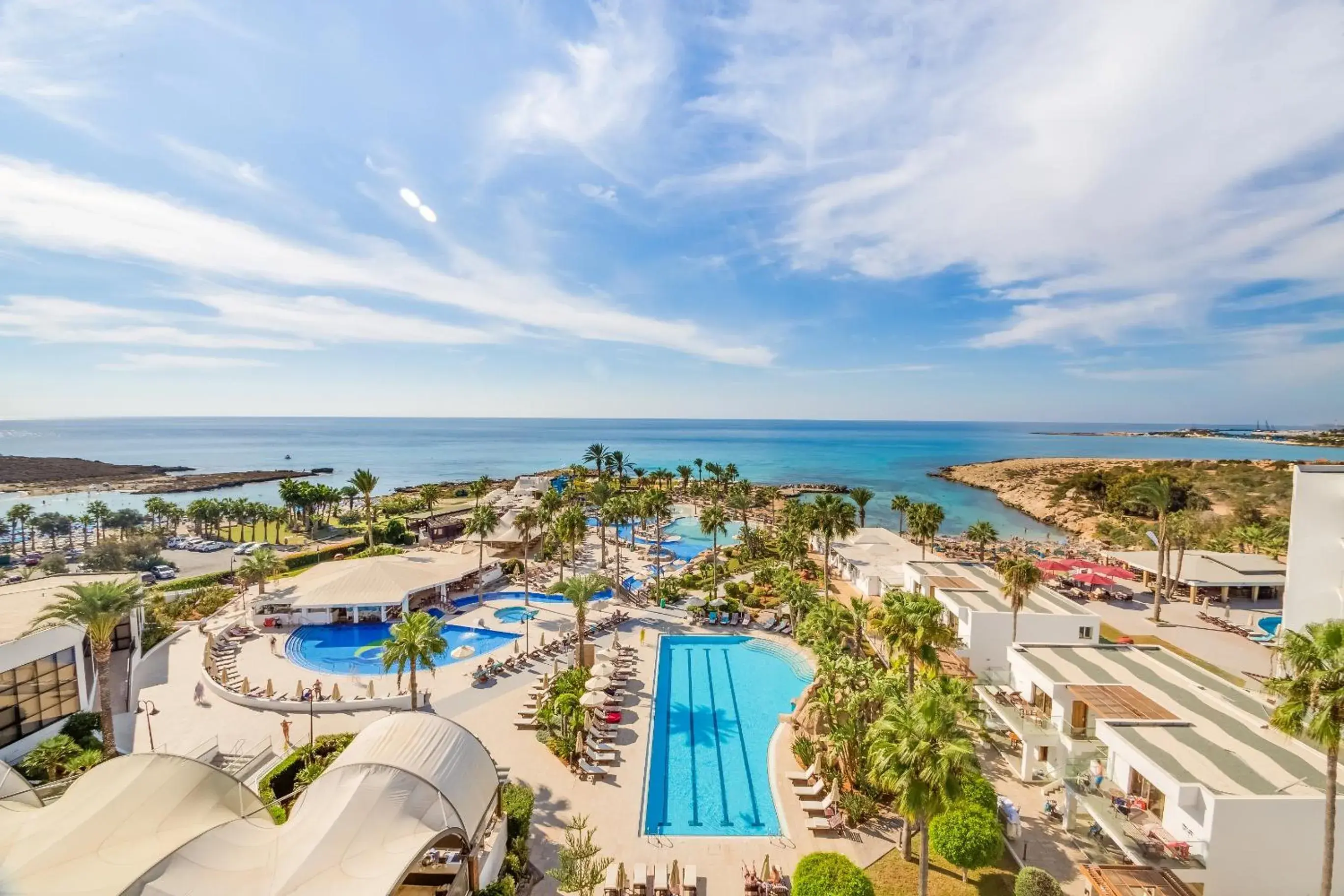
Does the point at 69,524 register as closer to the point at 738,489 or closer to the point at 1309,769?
the point at 738,489

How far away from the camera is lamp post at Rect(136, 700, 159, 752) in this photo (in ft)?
70.8

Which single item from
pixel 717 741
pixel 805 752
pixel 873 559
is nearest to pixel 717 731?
pixel 717 741

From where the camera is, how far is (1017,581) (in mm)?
23828

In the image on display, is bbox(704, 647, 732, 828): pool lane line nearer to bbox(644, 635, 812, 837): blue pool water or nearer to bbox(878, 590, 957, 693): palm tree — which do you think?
bbox(644, 635, 812, 837): blue pool water

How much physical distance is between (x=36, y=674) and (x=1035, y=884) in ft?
102

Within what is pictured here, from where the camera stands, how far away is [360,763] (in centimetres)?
1255

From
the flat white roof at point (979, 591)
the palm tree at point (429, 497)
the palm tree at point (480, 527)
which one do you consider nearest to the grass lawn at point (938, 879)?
the flat white roof at point (979, 591)

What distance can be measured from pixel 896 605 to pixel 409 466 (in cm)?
16616

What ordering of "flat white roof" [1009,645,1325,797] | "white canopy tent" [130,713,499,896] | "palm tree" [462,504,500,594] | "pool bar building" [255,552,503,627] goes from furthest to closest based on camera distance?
"palm tree" [462,504,500,594]
"pool bar building" [255,552,503,627]
"flat white roof" [1009,645,1325,797]
"white canopy tent" [130,713,499,896]

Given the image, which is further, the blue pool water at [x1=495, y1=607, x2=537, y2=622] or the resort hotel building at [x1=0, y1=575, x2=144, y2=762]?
the blue pool water at [x1=495, y1=607, x2=537, y2=622]

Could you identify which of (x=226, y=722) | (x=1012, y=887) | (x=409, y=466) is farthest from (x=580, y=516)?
(x=409, y=466)

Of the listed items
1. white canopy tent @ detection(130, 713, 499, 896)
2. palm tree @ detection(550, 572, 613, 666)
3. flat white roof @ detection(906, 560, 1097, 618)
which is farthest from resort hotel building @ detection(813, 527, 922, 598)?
white canopy tent @ detection(130, 713, 499, 896)

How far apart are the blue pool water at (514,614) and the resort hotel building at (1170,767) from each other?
2601 centimetres

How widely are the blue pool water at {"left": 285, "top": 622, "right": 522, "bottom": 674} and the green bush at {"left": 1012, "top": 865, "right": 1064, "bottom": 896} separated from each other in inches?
962
